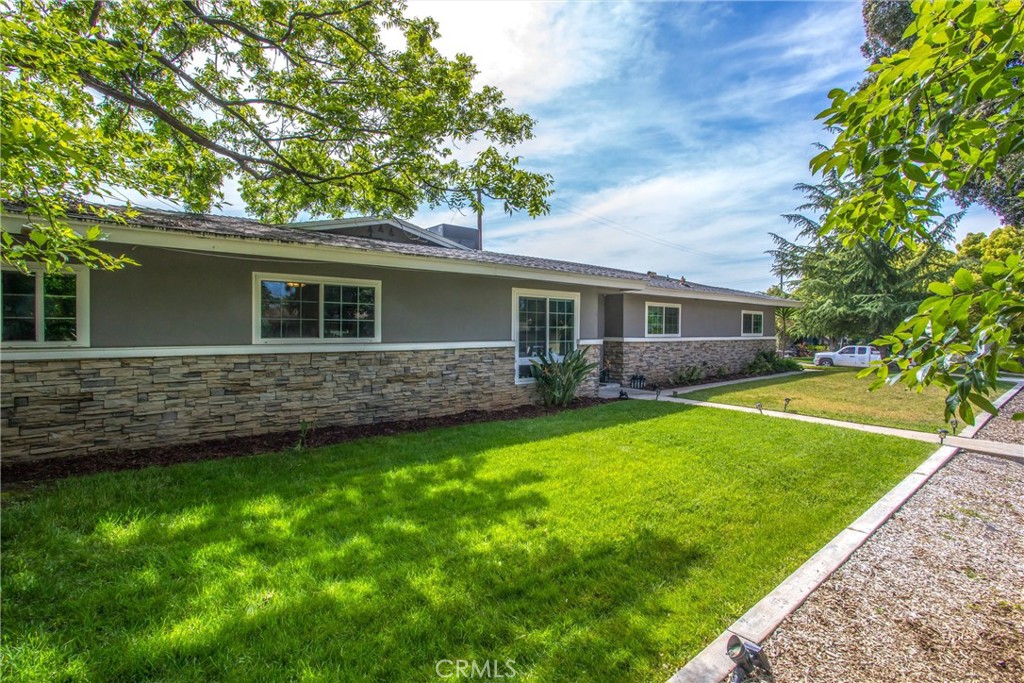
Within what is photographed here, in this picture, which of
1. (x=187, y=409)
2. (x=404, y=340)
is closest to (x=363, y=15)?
(x=404, y=340)

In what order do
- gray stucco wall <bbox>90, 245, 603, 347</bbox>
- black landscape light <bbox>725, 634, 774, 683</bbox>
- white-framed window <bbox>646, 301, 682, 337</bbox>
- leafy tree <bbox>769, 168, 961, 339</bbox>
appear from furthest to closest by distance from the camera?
leafy tree <bbox>769, 168, 961, 339</bbox> < white-framed window <bbox>646, 301, 682, 337</bbox> < gray stucco wall <bbox>90, 245, 603, 347</bbox> < black landscape light <bbox>725, 634, 774, 683</bbox>

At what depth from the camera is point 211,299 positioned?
252 inches

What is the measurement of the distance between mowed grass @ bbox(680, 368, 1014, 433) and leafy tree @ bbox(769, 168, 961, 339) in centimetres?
652

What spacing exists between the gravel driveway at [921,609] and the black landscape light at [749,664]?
0.10 m

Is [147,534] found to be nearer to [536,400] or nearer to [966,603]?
[966,603]

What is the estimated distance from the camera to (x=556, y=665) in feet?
7.64

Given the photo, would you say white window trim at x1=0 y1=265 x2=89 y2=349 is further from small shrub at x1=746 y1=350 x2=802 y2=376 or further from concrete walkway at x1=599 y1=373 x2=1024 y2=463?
small shrub at x1=746 y1=350 x2=802 y2=376

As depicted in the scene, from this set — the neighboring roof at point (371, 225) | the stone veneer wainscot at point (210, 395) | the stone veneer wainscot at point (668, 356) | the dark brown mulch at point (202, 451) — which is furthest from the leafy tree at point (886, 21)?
the dark brown mulch at point (202, 451)

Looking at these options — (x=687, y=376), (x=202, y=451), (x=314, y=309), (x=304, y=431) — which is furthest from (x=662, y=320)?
(x=202, y=451)

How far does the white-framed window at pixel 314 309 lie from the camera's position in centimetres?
689

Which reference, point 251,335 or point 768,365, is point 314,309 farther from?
point 768,365

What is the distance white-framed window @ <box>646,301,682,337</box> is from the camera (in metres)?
14.4

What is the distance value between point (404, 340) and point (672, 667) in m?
6.70

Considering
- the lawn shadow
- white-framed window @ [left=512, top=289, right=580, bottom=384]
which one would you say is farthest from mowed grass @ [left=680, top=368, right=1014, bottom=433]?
the lawn shadow
